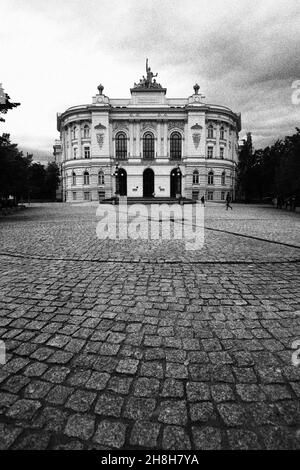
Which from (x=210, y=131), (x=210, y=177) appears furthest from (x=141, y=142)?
(x=210, y=177)

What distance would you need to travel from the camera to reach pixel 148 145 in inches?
2223

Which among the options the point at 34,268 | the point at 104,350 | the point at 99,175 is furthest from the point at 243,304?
the point at 99,175

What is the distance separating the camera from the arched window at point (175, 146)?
183ft

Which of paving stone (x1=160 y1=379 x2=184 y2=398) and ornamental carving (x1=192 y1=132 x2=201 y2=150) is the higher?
ornamental carving (x1=192 y1=132 x2=201 y2=150)

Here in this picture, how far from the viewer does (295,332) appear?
115 inches

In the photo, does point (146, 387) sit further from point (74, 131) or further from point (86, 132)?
point (74, 131)

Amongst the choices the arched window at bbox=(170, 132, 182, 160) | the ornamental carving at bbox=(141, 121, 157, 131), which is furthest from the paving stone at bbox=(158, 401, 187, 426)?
the ornamental carving at bbox=(141, 121, 157, 131)

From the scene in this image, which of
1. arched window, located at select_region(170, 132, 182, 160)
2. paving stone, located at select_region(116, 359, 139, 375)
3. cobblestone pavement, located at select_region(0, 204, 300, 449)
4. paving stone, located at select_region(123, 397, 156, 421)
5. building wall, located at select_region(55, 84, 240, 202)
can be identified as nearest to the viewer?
cobblestone pavement, located at select_region(0, 204, 300, 449)

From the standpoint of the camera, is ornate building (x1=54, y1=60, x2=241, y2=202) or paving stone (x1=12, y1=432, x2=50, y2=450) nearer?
paving stone (x1=12, y1=432, x2=50, y2=450)

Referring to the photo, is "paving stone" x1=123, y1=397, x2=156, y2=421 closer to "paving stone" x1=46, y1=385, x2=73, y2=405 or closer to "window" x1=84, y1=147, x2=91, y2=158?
"paving stone" x1=46, y1=385, x2=73, y2=405

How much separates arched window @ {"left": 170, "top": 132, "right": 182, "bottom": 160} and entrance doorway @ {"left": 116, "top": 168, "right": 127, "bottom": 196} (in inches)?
425

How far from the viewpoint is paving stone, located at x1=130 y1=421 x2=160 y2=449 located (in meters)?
1.64

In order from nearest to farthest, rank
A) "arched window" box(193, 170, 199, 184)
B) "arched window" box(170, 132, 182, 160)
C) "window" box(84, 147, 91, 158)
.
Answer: "arched window" box(193, 170, 199, 184), "arched window" box(170, 132, 182, 160), "window" box(84, 147, 91, 158)
